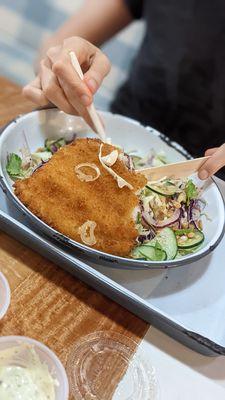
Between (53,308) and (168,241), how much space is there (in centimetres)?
30

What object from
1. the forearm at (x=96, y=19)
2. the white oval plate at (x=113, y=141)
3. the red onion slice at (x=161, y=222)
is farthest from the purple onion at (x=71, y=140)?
the forearm at (x=96, y=19)

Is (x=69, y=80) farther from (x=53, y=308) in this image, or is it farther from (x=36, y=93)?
(x=53, y=308)

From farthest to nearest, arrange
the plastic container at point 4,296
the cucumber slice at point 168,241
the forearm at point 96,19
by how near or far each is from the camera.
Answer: the forearm at point 96,19 < the cucumber slice at point 168,241 < the plastic container at point 4,296

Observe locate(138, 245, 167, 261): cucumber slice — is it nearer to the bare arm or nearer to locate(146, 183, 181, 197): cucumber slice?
locate(146, 183, 181, 197): cucumber slice

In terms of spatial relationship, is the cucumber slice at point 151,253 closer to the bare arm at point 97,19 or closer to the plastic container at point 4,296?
the plastic container at point 4,296

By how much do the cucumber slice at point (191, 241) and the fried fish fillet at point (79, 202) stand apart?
134 mm

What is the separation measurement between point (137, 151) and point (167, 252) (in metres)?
0.43

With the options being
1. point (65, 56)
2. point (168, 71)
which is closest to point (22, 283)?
point (65, 56)

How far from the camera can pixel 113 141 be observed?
1.47 metres

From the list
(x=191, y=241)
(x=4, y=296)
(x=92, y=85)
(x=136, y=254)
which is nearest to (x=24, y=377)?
(x=4, y=296)

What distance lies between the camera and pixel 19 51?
2.56 m

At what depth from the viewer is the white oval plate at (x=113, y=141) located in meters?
1.02

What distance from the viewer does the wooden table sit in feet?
3.12

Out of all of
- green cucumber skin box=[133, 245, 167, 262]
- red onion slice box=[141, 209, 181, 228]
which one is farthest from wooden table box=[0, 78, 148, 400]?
red onion slice box=[141, 209, 181, 228]
